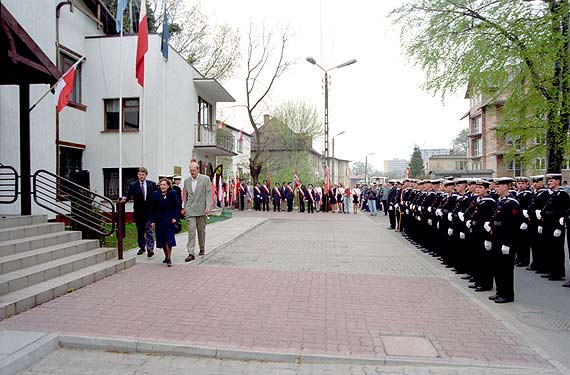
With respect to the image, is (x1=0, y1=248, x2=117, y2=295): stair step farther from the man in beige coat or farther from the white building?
the white building

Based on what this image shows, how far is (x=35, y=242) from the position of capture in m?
8.27

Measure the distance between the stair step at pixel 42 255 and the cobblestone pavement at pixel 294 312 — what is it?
1.04 m

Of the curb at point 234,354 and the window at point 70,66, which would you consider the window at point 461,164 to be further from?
the curb at point 234,354

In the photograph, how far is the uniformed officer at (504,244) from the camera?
7.05m

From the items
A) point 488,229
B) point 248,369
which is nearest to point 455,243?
point 488,229

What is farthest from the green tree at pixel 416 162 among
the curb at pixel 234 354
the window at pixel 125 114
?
the curb at pixel 234 354

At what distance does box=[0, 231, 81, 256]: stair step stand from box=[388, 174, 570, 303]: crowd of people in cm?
778

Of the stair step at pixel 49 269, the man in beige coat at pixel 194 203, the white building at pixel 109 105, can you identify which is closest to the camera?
the stair step at pixel 49 269

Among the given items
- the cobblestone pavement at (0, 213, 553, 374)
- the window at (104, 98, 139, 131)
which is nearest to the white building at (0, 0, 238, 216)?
the window at (104, 98, 139, 131)

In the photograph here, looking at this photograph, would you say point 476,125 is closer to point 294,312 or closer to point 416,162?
point 416,162

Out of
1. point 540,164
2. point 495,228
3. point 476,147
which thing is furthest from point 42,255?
point 476,147

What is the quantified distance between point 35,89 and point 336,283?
9.68 meters

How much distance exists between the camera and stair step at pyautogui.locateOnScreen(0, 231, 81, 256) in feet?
24.9

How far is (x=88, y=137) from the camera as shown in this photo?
2131 cm
